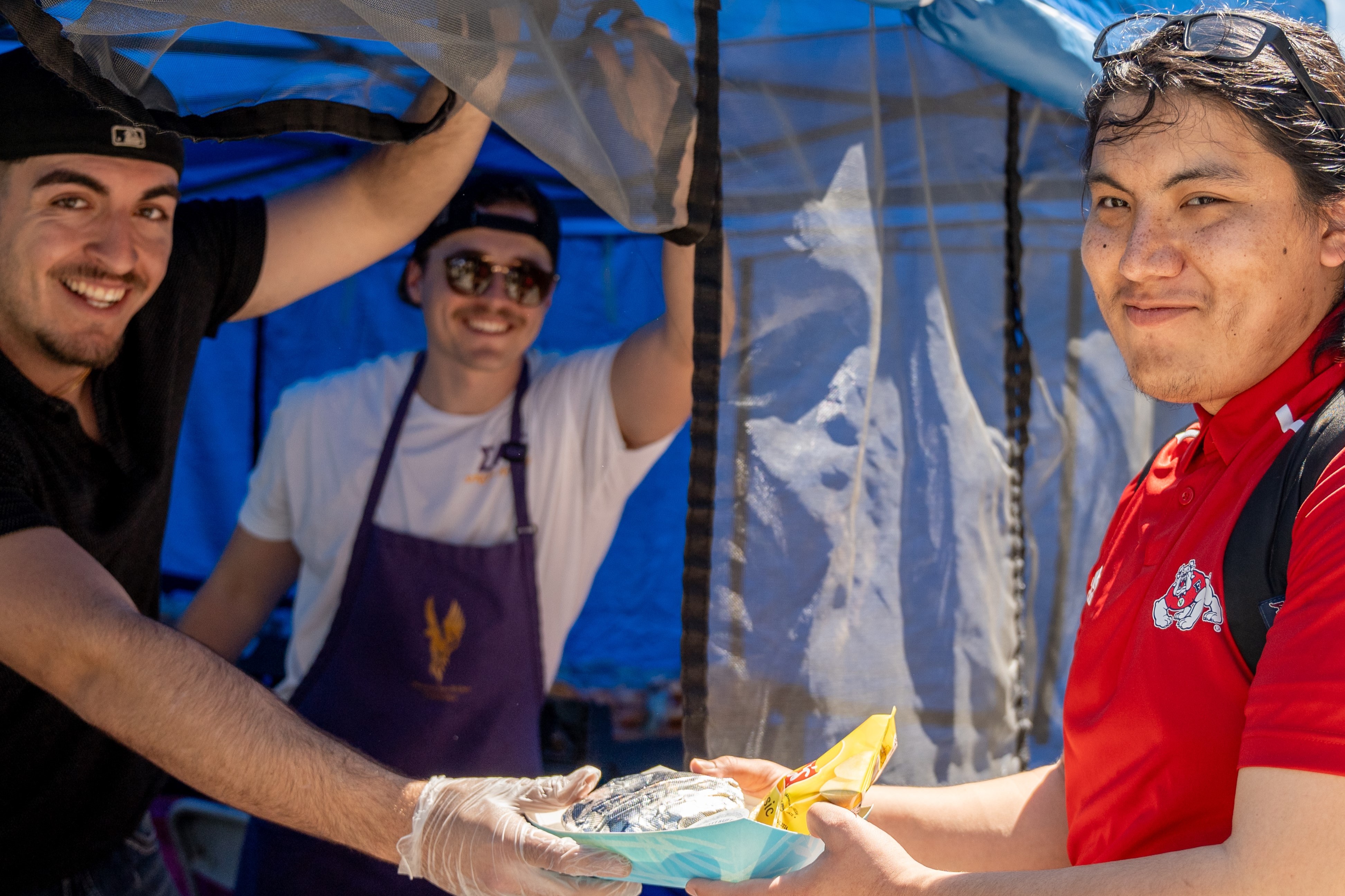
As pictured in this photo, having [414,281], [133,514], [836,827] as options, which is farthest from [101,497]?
[836,827]

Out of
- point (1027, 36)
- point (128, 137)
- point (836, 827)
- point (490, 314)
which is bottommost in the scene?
point (836, 827)

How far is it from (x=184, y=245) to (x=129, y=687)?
1055 millimetres

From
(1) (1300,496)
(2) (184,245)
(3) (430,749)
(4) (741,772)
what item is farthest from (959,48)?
(3) (430,749)

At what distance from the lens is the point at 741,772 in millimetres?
1457

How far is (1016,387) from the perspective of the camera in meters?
1.82

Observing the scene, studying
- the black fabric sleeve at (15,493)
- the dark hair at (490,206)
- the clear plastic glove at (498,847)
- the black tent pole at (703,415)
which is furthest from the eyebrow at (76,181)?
the clear plastic glove at (498,847)

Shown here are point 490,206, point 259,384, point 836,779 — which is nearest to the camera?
point 836,779

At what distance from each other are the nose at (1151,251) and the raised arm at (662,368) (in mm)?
861

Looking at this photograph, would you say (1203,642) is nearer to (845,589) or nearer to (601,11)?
(845,589)

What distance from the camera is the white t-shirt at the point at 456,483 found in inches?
91.3

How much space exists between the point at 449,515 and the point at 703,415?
3.35 ft

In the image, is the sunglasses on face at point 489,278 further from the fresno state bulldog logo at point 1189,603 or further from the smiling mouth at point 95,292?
the fresno state bulldog logo at point 1189,603

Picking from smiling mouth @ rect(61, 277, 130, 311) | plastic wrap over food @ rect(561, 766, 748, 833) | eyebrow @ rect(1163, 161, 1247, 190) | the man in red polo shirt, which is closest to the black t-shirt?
smiling mouth @ rect(61, 277, 130, 311)

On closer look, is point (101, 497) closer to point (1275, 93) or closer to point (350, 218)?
point (350, 218)
